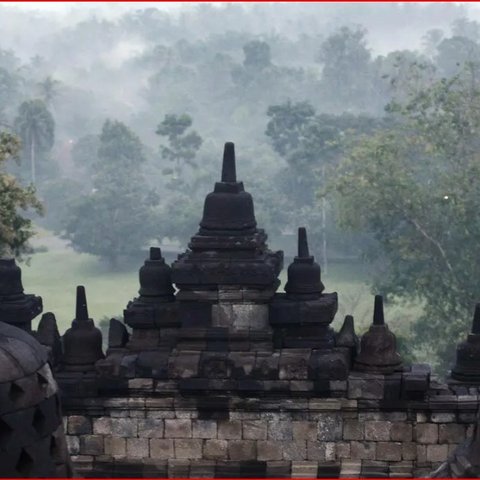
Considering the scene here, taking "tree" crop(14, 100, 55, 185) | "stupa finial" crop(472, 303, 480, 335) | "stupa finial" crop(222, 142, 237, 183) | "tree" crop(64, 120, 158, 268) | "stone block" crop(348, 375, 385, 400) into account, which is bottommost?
"stone block" crop(348, 375, 385, 400)

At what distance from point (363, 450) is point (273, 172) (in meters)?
81.6

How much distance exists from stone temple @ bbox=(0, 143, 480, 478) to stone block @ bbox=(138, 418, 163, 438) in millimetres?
14

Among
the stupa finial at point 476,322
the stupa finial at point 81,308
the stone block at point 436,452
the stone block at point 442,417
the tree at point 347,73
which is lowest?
the stone block at point 436,452

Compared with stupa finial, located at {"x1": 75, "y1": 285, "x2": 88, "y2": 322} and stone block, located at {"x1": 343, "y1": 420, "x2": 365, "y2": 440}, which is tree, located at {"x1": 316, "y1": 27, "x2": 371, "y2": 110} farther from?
stone block, located at {"x1": 343, "y1": 420, "x2": 365, "y2": 440}

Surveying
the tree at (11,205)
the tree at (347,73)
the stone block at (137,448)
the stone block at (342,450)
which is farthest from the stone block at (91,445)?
the tree at (347,73)

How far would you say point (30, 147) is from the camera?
91.7 m

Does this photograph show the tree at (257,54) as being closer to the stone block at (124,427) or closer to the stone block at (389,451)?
the stone block at (124,427)

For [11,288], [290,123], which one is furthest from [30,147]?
[11,288]

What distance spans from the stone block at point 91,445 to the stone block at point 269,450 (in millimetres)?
2196

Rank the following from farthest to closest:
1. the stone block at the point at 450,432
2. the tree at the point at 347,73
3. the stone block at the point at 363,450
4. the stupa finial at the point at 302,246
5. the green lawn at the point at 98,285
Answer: the tree at the point at 347,73, the green lawn at the point at 98,285, the stupa finial at the point at 302,246, the stone block at the point at 363,450, the stone block at the point at 450,432

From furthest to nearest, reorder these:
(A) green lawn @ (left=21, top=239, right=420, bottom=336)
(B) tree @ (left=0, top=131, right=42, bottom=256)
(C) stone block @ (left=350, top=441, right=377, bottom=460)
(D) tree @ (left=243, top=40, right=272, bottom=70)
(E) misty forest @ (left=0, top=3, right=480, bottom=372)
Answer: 1. (D) tree @ (left=243, top=40, right=272, bottom=70)
2. (A) green lawn @ (left=21, top=239, right=420, bottom=336)
3. (E) misty forest @ (left=0, top=3, right=480, bottom=372)
4. (B) tree @ (left=0, top=131, right=42, bottom=256)
5. (C) stone block @ (left=350, top=441, right=377, bottom=460)

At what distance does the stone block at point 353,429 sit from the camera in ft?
45.2

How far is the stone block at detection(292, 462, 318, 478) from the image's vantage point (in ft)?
45.4

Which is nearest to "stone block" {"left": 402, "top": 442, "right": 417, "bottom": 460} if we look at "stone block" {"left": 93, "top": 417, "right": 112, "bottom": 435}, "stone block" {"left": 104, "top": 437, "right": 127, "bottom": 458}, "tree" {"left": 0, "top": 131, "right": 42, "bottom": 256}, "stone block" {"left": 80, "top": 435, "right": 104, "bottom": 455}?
"stone block" {"left": 104, "top": 437, "right": 127, "bottom": 458}
